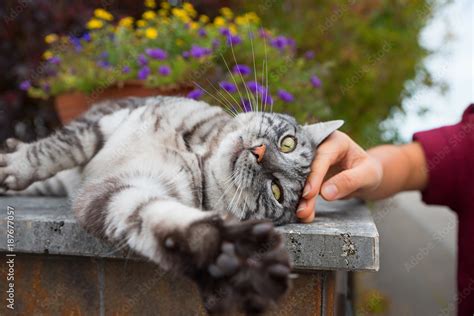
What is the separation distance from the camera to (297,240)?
1.46 metres

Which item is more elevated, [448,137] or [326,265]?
[448,137]

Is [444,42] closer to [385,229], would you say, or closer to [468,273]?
[385,229]

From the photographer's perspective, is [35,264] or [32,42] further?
[32,42]

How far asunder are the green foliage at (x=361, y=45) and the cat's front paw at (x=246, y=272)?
351cm

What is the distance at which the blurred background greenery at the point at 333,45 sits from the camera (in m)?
3.91

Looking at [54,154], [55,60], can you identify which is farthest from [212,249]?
[55,60]

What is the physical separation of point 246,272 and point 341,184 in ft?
2.61

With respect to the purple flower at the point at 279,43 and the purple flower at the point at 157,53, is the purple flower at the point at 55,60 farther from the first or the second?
the purple flower at the point at 279,43

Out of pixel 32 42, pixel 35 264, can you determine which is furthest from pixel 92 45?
pixel 35 264

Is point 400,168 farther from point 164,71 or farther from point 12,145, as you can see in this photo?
point 12,145

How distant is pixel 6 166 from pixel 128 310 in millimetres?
876

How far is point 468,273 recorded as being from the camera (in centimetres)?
226

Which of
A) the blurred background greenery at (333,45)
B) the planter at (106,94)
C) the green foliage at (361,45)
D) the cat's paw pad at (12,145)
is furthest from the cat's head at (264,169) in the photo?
the green foliage at (361,45)

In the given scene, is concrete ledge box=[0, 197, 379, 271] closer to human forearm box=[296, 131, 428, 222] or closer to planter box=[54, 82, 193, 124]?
human forearm box=[296, 131, 428, 222]
